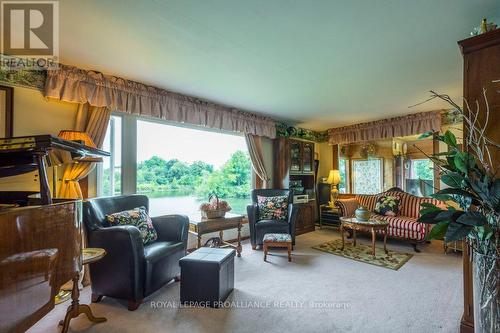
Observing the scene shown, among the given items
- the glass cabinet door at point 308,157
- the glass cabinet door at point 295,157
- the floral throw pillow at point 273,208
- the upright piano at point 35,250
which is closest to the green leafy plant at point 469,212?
the upright piano at point 35,250

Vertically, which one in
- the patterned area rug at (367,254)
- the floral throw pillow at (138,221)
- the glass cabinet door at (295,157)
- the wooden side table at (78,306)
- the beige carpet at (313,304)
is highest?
the glass cabinet door at (295,157)

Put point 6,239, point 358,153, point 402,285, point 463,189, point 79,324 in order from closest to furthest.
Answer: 1. point 6,239
2. point 463,189
3. point 79,324
4. point 402,285
5. point 358,153

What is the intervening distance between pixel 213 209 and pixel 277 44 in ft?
6.92

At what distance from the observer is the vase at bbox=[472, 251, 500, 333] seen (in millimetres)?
1212

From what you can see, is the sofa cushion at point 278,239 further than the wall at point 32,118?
Yes

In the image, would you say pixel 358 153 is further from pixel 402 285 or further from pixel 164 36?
pixel 164 36

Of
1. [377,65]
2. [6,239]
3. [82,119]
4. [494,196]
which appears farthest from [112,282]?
[377,65]

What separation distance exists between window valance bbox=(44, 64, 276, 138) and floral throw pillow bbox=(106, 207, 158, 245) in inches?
51.2

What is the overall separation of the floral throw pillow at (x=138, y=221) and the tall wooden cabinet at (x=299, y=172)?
9.27 feet

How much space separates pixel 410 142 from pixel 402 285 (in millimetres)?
3262

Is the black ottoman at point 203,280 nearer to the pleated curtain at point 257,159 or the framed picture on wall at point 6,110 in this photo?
the framed picture on wall at point 6,110

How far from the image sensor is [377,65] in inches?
102

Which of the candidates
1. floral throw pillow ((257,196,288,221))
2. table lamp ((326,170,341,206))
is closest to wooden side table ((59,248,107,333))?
floral throw pillow ((257,196,288,221))

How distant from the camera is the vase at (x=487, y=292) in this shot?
121cm
